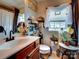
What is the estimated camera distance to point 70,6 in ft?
11.8

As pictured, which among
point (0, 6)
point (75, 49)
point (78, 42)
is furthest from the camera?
point (78, 42)

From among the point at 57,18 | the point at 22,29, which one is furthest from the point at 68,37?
the point at 22,29

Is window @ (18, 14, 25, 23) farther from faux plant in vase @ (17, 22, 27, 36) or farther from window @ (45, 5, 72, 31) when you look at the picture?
window @ (45, 5, 72, 31)

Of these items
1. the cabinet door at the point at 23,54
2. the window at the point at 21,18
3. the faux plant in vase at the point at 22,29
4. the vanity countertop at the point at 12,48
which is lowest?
the cabinet door at the point at 23,54

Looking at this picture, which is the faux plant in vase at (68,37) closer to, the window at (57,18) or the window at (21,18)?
the window at (57,18)

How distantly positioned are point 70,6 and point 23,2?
1616 millimetres

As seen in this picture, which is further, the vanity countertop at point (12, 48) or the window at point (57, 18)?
the window at point (57, 18)

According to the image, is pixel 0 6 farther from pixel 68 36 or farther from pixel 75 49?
pixel 68 36

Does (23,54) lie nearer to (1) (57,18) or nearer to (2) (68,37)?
(2) (68,37)

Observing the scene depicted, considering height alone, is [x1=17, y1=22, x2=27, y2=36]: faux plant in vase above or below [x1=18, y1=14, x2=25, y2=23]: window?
below

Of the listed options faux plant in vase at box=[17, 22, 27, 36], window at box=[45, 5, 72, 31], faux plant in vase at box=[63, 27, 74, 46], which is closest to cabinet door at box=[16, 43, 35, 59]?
faux plant in vase at box=[17, 22, 27, 36]

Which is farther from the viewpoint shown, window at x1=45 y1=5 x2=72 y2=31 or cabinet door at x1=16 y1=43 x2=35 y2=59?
window at x1=45 y1=5 x2=72 y2=31

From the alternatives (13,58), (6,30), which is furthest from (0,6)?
(13,58)

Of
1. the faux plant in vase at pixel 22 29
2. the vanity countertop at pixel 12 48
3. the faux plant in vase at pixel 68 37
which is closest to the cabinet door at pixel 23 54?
the vanity countertop at pixel 12 48
